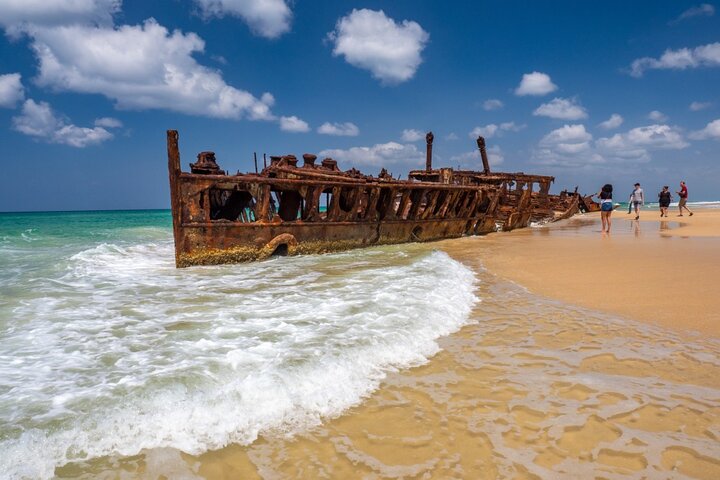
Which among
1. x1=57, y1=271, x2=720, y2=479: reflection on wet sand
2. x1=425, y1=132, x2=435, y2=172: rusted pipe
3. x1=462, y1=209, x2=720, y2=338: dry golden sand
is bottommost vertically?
x1=57, y1=271, x2=720, y2=479: reflection on wet sand

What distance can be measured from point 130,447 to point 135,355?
4.96 feet

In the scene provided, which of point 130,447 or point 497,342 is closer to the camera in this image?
point 130,447

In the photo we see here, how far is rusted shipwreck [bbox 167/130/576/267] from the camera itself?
869 cm

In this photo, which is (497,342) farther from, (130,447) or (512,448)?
(130,447)

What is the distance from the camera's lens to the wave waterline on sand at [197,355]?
98.7 inches

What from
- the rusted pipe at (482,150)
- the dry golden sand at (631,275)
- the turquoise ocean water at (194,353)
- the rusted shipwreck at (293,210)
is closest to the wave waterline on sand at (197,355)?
the turquoise ocean water at (194,353)

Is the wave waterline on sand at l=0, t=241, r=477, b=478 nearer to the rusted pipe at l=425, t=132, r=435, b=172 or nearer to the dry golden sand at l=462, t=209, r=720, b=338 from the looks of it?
the dry golden sand at l=462, t=209, r=720, b=338

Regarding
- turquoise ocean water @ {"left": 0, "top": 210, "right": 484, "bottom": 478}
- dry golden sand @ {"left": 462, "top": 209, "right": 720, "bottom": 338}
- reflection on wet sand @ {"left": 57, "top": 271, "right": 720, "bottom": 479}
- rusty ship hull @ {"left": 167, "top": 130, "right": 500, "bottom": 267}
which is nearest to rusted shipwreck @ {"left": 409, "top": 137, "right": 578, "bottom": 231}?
rusty ship hull @ {"left": 167, "top": 130, "right": 500, "bottom": 267}

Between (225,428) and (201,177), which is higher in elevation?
(201,177)

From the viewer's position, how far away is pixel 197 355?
11.9 feet

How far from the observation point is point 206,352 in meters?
3.68

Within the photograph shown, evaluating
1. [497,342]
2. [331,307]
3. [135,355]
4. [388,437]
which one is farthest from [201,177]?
[388,437]

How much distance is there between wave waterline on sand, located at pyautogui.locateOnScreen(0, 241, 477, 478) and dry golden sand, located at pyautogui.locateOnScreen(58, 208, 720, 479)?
0.22 m

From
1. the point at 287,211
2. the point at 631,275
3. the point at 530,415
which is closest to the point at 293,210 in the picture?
the point at 287,211
